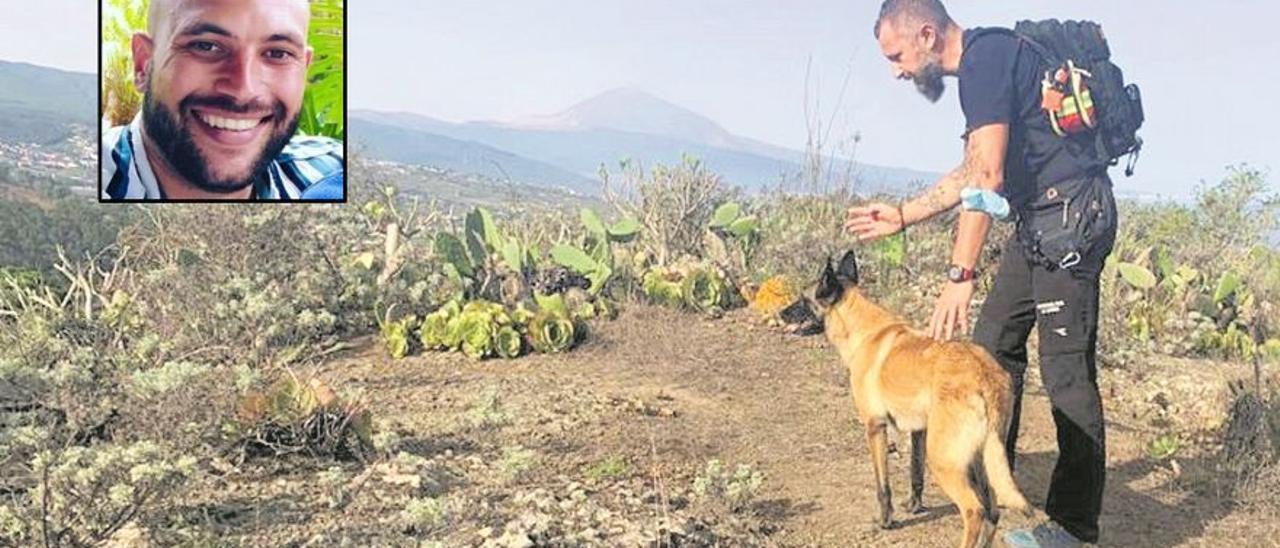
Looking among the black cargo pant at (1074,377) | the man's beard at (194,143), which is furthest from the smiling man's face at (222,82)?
the black cargo pant at (1074,377)

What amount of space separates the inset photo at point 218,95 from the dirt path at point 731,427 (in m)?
1.91

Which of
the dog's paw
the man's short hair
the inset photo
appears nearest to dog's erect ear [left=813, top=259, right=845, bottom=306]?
the dog's paw

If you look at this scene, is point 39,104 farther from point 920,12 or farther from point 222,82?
point 920,12

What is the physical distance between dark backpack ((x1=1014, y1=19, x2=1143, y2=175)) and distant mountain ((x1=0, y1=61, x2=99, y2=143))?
46.9 ft

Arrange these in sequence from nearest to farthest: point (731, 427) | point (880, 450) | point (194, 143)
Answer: point (880, 450)
point (731, 427)
point (194, 143)

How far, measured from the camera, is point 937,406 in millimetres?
3342

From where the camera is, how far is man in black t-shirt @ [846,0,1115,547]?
337cm

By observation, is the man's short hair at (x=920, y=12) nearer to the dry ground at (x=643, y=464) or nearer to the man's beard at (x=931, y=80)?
the man's beard at (x=931, y=80)

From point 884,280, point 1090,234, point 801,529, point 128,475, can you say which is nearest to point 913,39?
point 1090,234

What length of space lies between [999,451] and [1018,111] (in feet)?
3.76

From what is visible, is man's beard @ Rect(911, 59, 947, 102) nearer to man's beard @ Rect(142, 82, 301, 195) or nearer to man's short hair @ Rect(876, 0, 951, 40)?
man's short hair @ Rect(876, 0, 951, 40)

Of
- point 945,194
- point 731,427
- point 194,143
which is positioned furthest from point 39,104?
point 945,194

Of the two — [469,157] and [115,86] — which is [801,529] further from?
[469,157]

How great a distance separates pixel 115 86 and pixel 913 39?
5.92 m
